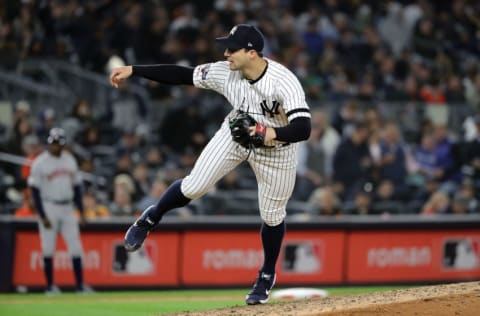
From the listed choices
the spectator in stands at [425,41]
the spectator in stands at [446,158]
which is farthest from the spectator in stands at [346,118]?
the spectator in stands at [425,41]

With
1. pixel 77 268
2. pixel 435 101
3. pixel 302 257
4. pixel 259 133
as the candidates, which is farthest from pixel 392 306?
pixel 435 101

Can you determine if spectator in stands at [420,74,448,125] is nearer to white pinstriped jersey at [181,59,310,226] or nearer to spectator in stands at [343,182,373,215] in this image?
spectator in stands at [343,182,373,215]

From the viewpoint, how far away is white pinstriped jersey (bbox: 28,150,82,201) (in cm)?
1362

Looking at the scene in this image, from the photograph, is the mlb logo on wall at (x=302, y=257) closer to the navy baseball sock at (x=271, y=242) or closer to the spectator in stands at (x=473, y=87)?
the spectator in stands at (x=473, y=87)

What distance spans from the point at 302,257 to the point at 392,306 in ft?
23.3

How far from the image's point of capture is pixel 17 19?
16656 millimetres

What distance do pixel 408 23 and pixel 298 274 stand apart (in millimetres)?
7198

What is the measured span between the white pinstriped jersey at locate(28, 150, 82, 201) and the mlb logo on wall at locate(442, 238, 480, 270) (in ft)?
18.0

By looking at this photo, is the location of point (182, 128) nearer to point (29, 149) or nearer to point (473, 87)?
point (29, 149)

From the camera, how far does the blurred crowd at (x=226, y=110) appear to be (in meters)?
15.9

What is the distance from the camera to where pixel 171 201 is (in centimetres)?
862

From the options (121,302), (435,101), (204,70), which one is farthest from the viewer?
(435,101)

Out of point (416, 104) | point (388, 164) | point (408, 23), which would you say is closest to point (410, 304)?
point (388, 164)

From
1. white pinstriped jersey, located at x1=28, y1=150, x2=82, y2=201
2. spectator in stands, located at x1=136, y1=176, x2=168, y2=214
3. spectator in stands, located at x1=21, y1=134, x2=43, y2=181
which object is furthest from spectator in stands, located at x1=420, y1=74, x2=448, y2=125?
white pinstriped jersey, located at x1=28, y1=150, x2=82, y2=201
